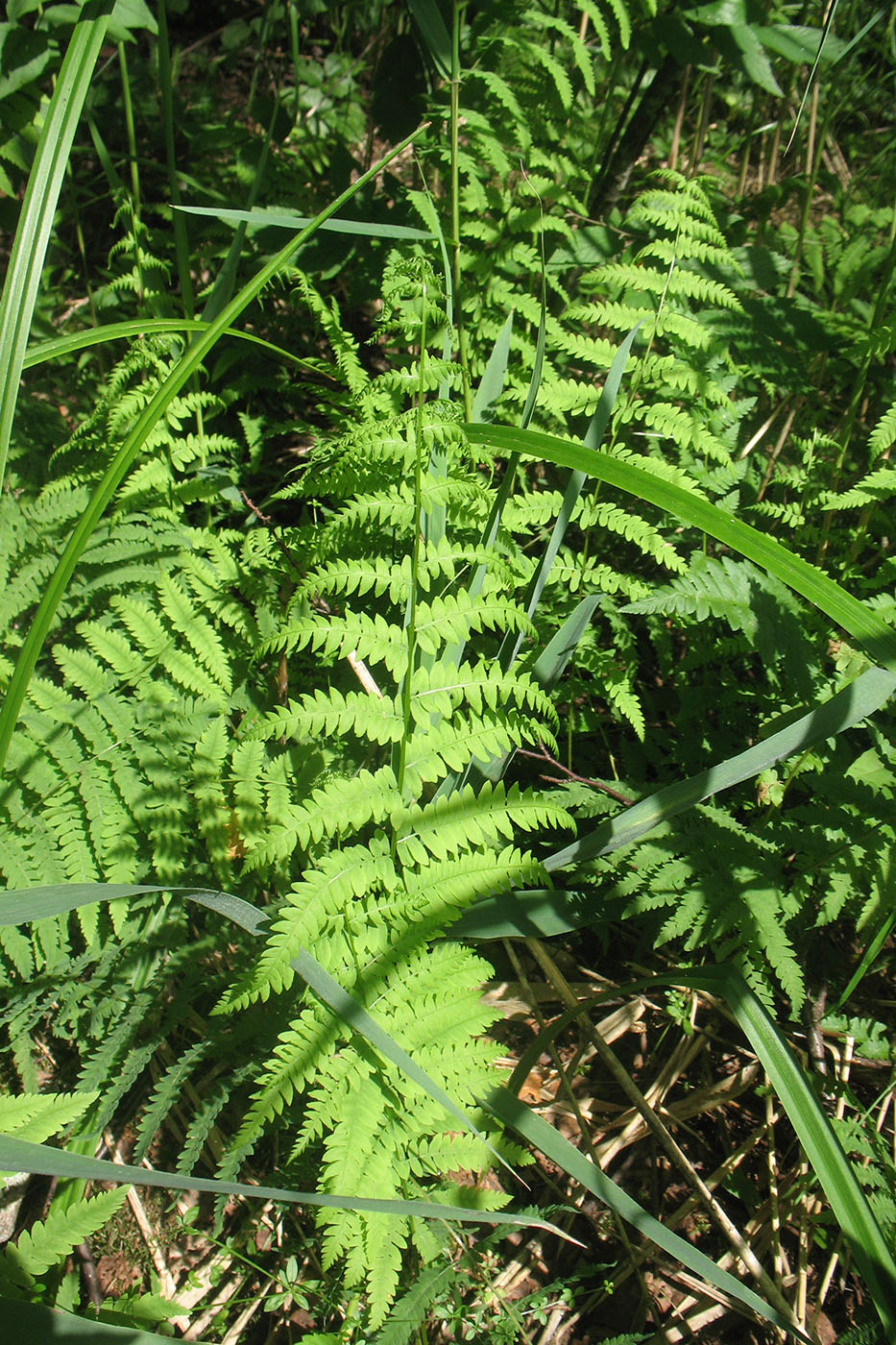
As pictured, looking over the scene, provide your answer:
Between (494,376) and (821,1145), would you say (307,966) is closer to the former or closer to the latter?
(821,1145)

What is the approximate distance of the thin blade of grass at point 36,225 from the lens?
116 centimetres

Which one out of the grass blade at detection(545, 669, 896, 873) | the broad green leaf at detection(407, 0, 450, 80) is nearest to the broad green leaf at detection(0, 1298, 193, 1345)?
the grass blade at detection(545, 669, 896, 873)

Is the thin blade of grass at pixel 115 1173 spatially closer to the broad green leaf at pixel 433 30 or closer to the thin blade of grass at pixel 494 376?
the thin blade of grass at pixel 494 376

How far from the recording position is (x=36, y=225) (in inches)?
47.4

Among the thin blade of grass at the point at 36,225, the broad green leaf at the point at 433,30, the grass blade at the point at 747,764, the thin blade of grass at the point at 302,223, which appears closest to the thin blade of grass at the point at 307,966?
the grass blade at the point at 747,764

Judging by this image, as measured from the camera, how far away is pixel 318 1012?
1.32 meters

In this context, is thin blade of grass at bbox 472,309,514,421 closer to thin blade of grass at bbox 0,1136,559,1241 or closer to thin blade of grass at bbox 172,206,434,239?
thin blade of grass at bbox 172,206,434,239

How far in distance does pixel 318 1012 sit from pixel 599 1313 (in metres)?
0.91

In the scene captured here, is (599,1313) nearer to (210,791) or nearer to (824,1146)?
(824,1146)

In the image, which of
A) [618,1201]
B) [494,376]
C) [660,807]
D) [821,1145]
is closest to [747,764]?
[660,807]

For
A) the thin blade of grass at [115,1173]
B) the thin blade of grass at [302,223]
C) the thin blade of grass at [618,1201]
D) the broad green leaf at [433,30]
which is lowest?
the thin blade of grass at [618,1201]

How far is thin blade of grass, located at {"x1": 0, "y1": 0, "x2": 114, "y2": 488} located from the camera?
1164 mm

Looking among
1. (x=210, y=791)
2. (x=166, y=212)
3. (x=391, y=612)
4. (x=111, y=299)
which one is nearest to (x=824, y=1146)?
(x=210, y=791)

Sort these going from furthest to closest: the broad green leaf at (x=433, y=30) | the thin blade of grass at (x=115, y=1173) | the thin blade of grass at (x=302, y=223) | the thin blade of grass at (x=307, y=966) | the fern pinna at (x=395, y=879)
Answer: the broad green leaf at (x=433, y=30), the thin blade of grass at (x=302, y=223), the fern pinna at (x=395, y=879), the thin blade of grass at (x=307, y=966), the thin blade of grass at (x=115, y=1173)
